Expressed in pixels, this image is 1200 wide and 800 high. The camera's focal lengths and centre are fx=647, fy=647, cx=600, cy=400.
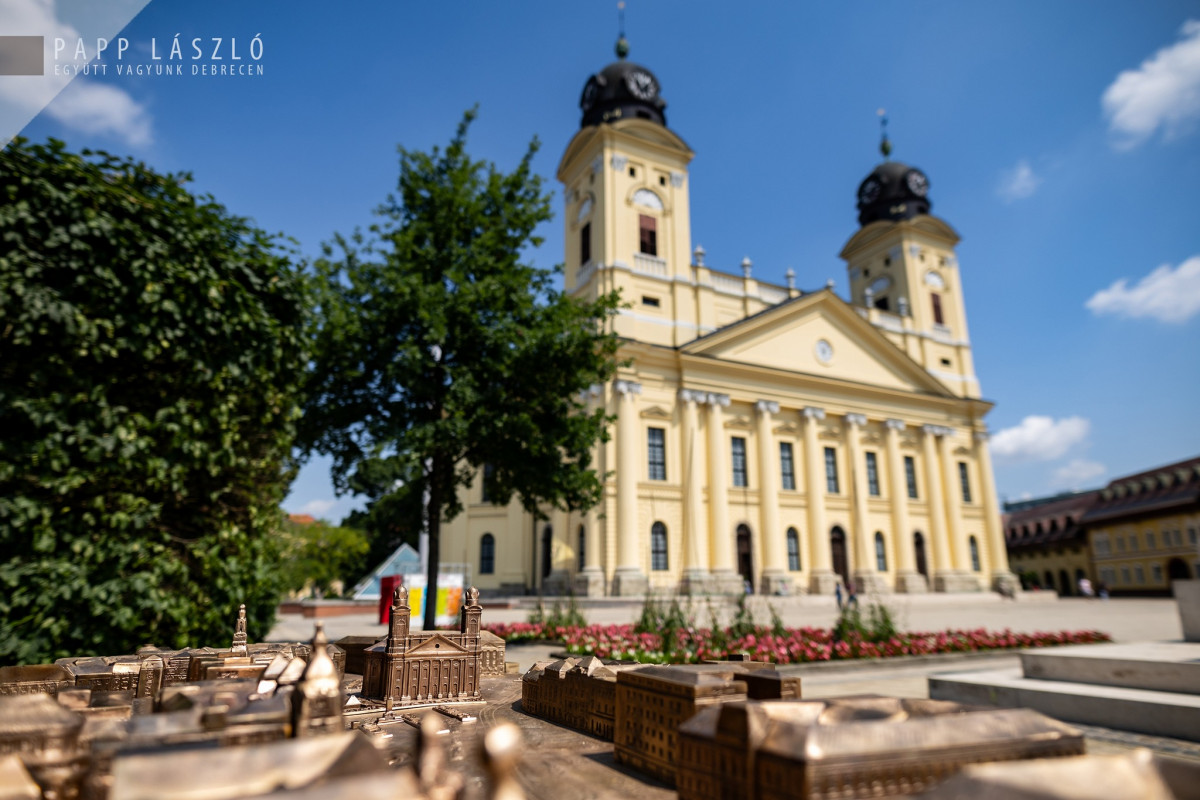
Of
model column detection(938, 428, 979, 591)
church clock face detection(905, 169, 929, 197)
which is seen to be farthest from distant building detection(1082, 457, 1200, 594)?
church clock face detection(905, 169, 929, 197)

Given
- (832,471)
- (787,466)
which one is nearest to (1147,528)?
(832,471)

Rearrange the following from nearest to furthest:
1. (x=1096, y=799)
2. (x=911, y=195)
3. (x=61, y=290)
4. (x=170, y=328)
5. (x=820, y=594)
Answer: (x=1096, y=799) → (x=61, y=290) → (x=170, y=328) → (x=820, y=594) → (x=911, y=195)

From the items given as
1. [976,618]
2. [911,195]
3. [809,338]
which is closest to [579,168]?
[809,338]

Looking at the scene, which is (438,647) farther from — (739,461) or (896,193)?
(896,193)

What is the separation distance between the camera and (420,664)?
358cm

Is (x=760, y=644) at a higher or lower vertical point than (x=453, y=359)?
lower

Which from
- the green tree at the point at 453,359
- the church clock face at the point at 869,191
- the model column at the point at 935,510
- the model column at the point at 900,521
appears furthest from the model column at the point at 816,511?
the green tree at the point at 453,359

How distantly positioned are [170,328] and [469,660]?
6.73m

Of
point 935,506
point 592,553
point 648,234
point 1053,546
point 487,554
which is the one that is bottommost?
point 592,553

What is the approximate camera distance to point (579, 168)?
35.8 m

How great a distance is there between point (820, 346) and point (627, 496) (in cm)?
1569

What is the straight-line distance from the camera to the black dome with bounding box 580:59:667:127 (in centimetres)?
3628

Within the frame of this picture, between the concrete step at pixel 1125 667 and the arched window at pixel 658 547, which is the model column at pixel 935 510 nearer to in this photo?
the arched window at pixel 658 547

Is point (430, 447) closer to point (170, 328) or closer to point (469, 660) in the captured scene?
point (170, 328)
